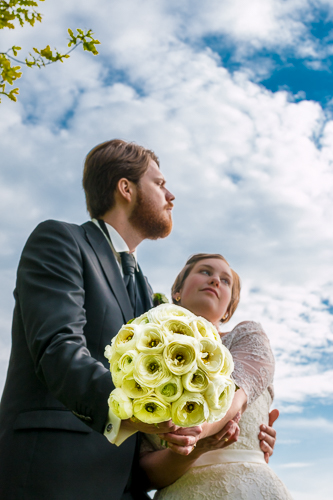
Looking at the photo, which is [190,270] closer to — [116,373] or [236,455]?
[236,455]

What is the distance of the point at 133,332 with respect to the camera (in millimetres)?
2643

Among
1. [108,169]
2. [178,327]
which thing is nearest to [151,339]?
[178,327]

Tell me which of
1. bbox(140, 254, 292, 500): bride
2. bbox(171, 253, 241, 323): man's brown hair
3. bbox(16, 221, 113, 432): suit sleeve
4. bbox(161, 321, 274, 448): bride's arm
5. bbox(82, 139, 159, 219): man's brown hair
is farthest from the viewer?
bbox(171, 253, 241, 323): man's brown hair

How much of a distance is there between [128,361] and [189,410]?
1.23 ft

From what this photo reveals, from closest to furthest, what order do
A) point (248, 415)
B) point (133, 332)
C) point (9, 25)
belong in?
point (133, 332)
point (9, 25)
point (248, 415)

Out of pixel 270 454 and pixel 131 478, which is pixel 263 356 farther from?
pixel 131 478

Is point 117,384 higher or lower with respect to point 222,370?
lower

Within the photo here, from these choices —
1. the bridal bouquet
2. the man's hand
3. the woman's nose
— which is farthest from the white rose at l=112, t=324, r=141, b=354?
the woman's nose

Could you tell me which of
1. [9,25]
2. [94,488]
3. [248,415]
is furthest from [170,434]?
[9,25]

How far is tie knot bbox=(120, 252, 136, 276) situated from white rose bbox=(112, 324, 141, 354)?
5.92 ft

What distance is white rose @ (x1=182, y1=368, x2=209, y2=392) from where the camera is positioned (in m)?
2.43

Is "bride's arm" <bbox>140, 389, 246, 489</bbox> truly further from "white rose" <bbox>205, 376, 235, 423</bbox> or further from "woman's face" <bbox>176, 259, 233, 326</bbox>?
"woman's face" <bbox>176, 259, 233, 326</bbox>

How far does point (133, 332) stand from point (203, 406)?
506mm

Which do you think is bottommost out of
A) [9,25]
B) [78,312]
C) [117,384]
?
[117,384]
